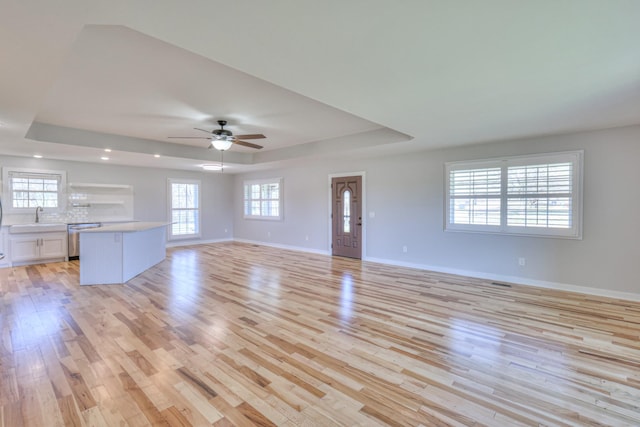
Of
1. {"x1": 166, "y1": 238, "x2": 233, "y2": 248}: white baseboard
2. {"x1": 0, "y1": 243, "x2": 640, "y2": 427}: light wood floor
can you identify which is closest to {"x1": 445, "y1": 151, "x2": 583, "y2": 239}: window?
{"x1": 0, "y1": 243, "x2": 640, "y2": 427}: light wood floor

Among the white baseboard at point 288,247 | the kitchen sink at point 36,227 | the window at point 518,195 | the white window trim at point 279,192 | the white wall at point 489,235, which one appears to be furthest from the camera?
the white window trim at point 279,192

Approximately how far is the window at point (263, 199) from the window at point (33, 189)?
4669 mm

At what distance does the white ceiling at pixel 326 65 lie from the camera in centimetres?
166

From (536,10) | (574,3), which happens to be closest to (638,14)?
(574,3)

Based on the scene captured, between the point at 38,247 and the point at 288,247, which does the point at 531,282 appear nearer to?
the point at 288,247

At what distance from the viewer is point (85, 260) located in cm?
480

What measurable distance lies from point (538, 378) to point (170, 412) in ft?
8.70

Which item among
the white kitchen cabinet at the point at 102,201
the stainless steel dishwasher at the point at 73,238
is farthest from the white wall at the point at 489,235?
the stainless steel dishwasher at the point at 73,238

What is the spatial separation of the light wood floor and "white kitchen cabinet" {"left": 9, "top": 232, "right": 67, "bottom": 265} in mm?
2252

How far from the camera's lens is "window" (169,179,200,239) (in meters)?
8.96

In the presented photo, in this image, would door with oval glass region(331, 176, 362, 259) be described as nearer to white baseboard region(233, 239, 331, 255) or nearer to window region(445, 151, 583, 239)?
white baseboard region(233, 239, 331, 255)

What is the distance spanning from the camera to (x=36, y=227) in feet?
20.7

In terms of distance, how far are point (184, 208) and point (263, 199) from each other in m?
2.44

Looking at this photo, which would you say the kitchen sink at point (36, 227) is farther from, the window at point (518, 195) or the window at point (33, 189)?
the window at point (518, 195)
